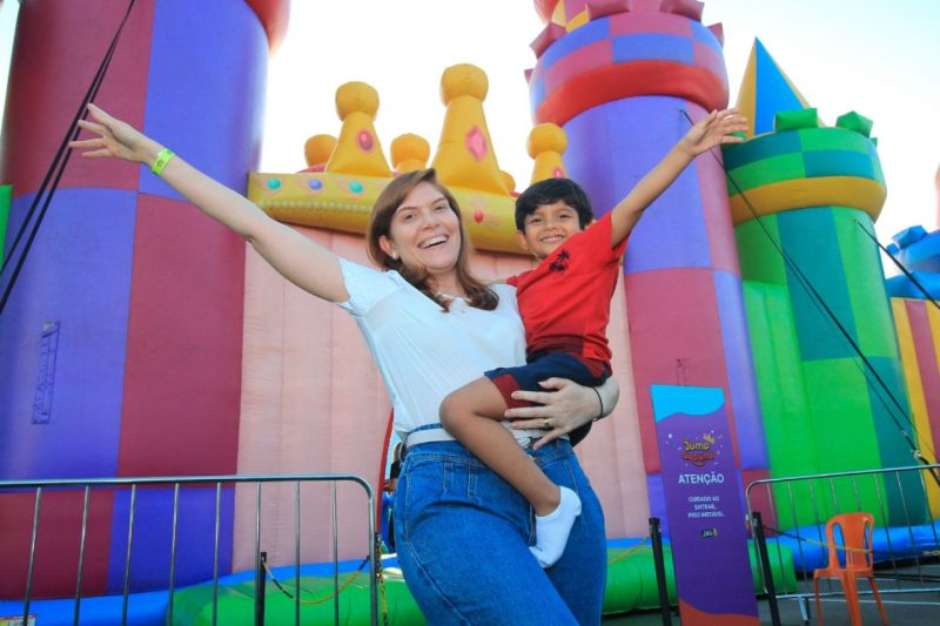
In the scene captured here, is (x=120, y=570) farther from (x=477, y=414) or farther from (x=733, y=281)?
(x=733, y=281)

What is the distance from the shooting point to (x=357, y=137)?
5828 millimetres

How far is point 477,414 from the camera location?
3.72ft

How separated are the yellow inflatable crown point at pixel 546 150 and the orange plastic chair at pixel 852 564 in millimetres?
3646

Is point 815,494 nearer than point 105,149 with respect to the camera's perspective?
No

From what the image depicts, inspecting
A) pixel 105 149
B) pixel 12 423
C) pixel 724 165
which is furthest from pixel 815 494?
pixel 105 149

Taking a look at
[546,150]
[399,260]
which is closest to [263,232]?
[399,260]

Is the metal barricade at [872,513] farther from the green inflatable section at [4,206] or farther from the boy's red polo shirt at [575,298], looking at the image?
the green inflatable section at [4,206]

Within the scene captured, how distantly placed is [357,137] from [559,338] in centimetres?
482

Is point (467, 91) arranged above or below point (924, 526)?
above

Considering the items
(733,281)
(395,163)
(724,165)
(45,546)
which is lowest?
(45,546)

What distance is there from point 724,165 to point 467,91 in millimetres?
3169

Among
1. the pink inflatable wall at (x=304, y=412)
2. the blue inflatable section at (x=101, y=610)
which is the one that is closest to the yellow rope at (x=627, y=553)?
the pink inflatable wall at (x=304, y=412)

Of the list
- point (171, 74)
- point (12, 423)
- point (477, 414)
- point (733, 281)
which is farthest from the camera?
point (733, 281)

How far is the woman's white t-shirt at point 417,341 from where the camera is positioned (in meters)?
1.21
